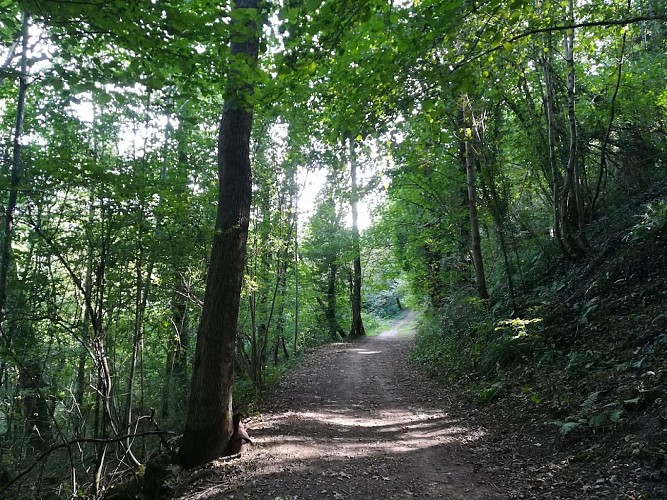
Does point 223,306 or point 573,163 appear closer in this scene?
point 223,306

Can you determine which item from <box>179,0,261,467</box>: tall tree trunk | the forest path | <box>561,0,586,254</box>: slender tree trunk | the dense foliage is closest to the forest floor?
the forest path

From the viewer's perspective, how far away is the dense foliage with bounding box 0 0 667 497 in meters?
4.37

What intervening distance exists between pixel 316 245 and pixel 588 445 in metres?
17.4

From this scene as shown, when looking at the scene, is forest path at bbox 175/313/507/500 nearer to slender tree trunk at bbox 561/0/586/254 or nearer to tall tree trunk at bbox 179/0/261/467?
tall tree trunk at bbox 179/0/261/467

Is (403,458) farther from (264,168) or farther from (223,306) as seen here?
(264,168)

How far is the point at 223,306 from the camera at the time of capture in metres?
6.02

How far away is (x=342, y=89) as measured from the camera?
5547 mm

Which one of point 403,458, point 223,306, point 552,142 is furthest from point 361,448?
point 552,142

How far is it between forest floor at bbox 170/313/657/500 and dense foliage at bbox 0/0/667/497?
36.5 inches

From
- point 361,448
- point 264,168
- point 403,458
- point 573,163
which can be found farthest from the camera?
point 264,168

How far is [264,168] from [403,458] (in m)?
8.19

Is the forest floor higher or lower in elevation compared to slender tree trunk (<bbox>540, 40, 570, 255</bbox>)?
lower

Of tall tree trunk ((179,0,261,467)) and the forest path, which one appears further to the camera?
tall tree trunk ((179,0,261,467))

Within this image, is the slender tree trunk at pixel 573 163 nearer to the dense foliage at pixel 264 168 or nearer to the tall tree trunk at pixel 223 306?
the dense foliage at pixel 264 168
